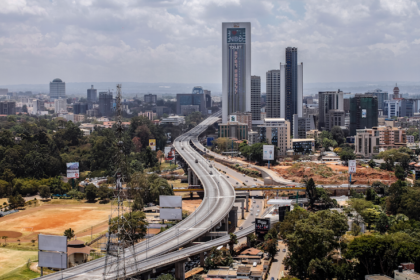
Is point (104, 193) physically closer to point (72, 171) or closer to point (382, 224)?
point (72, 171)

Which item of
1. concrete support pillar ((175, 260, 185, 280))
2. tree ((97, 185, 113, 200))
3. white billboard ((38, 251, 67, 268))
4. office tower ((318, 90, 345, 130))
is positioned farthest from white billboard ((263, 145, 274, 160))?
office tower ((318, 90, 345, 130))

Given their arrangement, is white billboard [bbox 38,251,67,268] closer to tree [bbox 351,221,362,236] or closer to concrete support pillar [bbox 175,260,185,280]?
concrete support pillar [bbox 175,260,185,280]

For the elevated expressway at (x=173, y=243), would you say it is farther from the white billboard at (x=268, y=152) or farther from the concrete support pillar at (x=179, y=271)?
the white billboard at (x=268, y=152)

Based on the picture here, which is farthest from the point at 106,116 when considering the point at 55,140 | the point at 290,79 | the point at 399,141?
the point at 399,141

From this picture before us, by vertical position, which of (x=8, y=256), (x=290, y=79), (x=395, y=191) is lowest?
(x=8, y=256)

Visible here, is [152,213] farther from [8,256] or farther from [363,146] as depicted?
[363,146]

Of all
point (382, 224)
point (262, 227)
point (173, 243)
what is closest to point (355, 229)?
point (382, 224)
